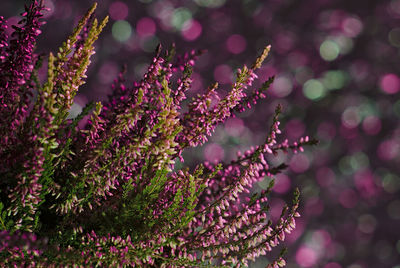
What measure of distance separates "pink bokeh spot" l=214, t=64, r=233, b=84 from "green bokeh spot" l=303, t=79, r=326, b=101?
0.32 m

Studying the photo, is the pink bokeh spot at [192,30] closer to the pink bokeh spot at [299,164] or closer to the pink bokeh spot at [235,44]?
the pink bokeh spot at [235,44]

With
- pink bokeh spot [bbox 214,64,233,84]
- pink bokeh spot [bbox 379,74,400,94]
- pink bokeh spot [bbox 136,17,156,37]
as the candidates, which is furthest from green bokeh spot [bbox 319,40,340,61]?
pink bokeh spot [bbox 136,17,156,37]

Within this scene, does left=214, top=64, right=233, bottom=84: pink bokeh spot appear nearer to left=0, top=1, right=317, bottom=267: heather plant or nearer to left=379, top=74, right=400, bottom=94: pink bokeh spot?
left=379, top=74, right=400, bottom=94: pink bokeh spot

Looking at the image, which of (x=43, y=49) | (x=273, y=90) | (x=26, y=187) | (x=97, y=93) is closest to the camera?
(x=26, y=187)

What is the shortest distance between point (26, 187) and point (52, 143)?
0.13 feet

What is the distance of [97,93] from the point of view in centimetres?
159

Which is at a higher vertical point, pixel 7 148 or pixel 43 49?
pixel 7 148

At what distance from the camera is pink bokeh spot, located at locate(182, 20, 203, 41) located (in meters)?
1.68

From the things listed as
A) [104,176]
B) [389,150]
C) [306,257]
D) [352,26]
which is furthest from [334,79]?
[104,176]

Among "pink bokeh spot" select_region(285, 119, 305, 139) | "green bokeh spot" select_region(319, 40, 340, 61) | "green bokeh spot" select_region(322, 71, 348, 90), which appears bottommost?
"pink bokeh spot" select_region(285, 119, 305, 139)

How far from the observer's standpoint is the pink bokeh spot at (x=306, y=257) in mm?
1850

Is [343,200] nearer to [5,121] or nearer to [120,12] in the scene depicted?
[120,12]

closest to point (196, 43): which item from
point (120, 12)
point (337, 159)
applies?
point (120, 12)

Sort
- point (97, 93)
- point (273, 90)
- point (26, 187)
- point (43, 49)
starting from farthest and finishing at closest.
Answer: point (273, 90) → point (97, 93) → point (43, 49) → point (26, 187)
